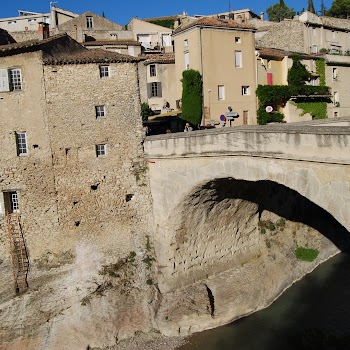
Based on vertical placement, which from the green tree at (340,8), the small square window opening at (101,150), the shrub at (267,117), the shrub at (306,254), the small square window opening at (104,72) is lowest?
the shrub at (306,254)

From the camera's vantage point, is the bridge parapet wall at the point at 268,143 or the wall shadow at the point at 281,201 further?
the wall shadow at the point at 281,201

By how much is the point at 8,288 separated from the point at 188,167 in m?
9.00

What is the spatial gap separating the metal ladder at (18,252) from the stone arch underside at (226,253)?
586 cm

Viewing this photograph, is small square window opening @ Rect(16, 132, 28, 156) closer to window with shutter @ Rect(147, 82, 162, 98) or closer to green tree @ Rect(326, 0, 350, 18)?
window with shutter @ Rect(147, 82, 162, 98)

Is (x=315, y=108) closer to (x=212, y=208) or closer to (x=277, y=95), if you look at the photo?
(x=277, y=95)

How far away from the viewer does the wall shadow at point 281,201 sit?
1864 centimetres

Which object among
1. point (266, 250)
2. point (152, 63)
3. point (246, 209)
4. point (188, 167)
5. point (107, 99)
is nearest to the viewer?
point (188, 167)

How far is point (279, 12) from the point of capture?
76875 millimetres

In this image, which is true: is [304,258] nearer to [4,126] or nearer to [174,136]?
[174,136]

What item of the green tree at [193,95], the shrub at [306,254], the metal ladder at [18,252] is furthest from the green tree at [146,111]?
the metal ladder at [18,252]

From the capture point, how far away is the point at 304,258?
2389 cm

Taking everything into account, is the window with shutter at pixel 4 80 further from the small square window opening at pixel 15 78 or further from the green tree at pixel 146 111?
the green tree at pixel 146 111

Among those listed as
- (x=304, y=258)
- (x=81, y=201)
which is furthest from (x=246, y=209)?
(x=81, y=201)

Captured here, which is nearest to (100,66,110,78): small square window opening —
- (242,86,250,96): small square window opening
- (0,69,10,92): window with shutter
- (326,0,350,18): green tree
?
(0,69,10,92): window with shutter
